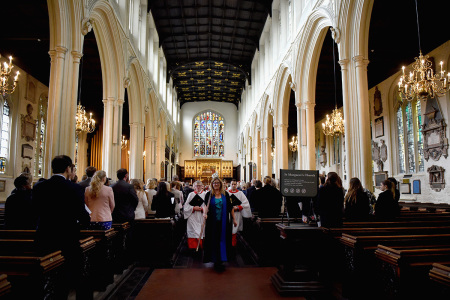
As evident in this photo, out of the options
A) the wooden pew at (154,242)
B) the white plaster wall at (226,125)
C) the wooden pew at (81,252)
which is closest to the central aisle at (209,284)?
the wooden pew at (154,242)

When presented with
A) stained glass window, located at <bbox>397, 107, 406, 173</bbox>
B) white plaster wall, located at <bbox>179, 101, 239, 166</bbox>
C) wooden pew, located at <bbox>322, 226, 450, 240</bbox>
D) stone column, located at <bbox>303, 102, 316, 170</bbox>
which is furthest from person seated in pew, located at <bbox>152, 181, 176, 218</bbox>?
white plaster wall, located at <bbox>179, 101, 239, 166</bbox>

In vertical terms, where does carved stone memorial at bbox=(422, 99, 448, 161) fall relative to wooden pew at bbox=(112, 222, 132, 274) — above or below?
above

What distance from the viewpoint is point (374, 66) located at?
13352 millimetres

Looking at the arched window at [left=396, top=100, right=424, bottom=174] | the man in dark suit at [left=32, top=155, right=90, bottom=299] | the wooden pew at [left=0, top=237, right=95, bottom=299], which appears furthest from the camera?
the arched window at [left=396, top=100, right=424, bottom=174]

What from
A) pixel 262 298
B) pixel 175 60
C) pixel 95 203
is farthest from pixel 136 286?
pixel 175 60

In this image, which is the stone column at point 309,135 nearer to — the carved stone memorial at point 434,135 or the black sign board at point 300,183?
the carved stone memorial at point 434,135

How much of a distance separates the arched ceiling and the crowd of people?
1317cm

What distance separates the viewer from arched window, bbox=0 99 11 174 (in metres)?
12.1

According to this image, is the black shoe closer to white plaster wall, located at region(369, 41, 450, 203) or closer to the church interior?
the church interior

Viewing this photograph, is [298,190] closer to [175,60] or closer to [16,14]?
[16,14]

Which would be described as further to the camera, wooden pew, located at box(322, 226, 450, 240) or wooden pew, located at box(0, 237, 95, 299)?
wooden pew, located at box(322, 226, 450, 240)

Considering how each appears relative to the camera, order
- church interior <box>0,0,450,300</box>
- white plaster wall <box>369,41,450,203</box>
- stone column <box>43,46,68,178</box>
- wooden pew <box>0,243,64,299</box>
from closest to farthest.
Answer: wooden pew <box>0,243,64,299</box>, church interior <box>0,0,450,300</box>, stone column <box>43,46,68,178</box>, white plaster wall <box>369,41,450,203</box>

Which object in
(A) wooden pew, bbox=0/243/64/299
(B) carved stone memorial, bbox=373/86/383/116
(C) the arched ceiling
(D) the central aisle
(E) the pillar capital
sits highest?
(C) the arched ceiling

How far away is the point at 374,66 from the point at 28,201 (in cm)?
1309
